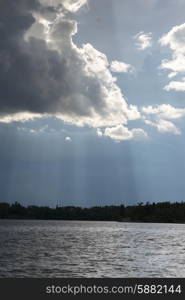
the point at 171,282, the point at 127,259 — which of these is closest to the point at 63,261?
the point at 127,259

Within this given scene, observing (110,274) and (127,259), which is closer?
(110,274)

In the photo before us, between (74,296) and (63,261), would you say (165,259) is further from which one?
(74,296)

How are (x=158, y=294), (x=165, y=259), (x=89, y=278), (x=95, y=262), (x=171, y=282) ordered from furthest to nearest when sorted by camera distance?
(x=165, y=259) → (x=95, y=262) → (x=89, y=278) → (x=171, y=282) → (x=158, y=294)

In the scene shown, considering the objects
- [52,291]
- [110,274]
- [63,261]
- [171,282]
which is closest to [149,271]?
[110,274]

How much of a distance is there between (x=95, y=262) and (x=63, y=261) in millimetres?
5627

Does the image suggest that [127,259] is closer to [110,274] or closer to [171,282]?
[110,274]

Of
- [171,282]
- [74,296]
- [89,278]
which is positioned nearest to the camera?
[74,296]

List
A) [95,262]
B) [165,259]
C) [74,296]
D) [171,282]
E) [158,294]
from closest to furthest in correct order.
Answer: [74,296] < [158,294] < [171,282] < [95,262] < [165,259]

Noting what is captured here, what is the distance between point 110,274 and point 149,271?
20.3 feet

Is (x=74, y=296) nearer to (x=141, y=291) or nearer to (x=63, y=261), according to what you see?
(x=141, y=291)

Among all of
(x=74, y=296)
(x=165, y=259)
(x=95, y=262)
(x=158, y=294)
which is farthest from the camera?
(x=165, y=259)

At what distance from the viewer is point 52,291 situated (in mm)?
45938

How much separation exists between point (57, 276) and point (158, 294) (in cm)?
1901

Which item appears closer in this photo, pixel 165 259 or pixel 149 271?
pixel 149 271
